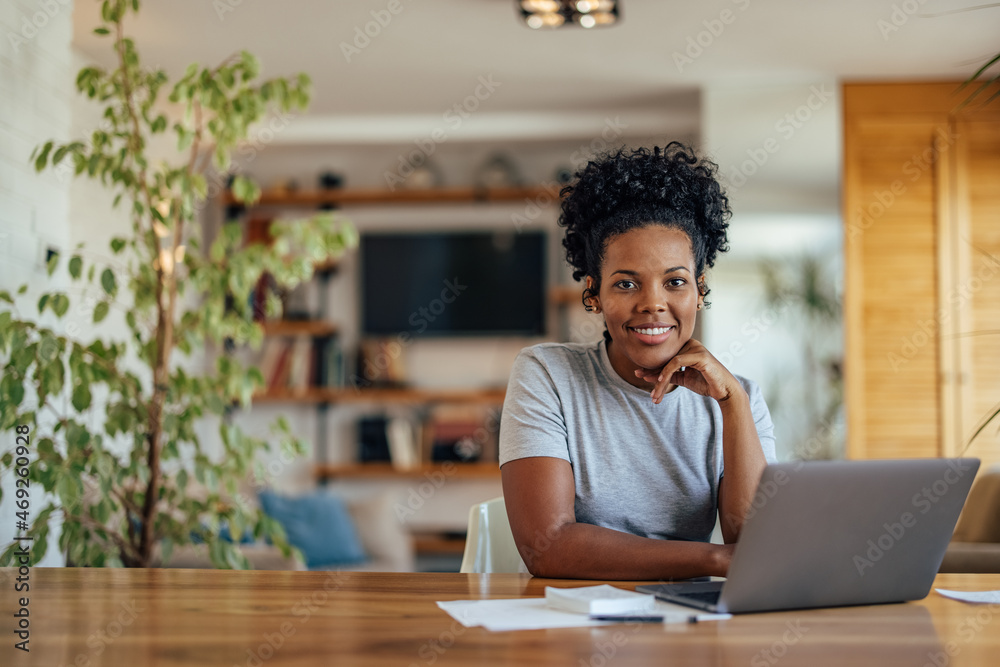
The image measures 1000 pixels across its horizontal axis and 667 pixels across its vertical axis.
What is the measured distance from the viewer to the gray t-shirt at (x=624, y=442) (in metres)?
1.42

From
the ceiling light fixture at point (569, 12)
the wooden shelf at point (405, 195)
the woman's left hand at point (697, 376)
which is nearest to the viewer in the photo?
the woman's left hand at point (697, 376)

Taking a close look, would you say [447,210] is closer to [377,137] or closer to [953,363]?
[377,137]

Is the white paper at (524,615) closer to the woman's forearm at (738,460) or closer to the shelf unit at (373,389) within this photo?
the woman's forearm at (738,460)

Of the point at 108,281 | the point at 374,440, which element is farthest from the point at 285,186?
the point at 108,281

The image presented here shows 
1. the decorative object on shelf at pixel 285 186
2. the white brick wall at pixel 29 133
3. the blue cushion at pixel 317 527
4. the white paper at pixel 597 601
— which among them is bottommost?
the blue cushion at pixel 317 527

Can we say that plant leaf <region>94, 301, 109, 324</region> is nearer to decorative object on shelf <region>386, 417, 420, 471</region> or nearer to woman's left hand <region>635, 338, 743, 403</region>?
woman's left hand <region>635, 338, 743, 403</region>

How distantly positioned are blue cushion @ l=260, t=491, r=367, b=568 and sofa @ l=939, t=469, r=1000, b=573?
2.49m

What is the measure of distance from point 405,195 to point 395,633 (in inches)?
175

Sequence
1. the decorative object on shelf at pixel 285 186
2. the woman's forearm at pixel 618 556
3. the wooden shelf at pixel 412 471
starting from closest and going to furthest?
the woman's forearm at pixel 618 556, the wooden shelf at pixel 412 471, the decorative object on shelf at pixel 285 186

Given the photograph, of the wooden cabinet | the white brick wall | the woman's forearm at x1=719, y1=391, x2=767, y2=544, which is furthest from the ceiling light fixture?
the woman's forearm at x1=719, y1=391, x2=767, y2=544

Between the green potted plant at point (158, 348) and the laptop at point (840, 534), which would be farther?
the green potted plant at point (158, 348)

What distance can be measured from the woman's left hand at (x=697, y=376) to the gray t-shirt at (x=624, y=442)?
80mm

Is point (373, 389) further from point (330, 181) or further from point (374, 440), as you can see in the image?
point (330, 181)

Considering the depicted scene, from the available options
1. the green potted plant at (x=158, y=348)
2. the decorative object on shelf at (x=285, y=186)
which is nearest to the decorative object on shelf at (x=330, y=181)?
the decorative object on shelf at (x=285, y=186)
